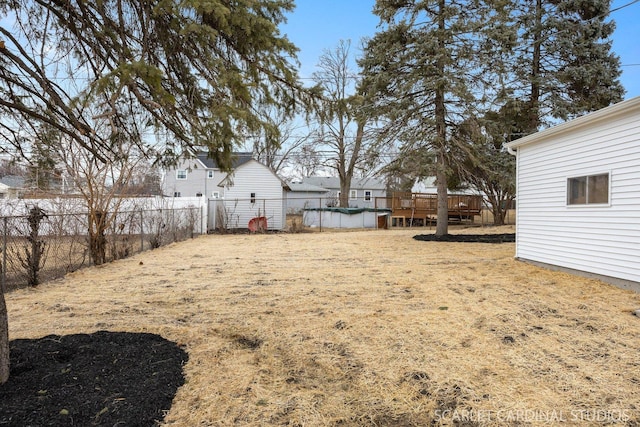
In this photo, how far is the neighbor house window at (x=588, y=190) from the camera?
6.00 m

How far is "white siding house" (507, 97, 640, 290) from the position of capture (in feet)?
18.0

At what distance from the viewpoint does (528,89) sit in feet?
46.3

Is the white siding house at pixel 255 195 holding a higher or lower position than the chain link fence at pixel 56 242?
higher

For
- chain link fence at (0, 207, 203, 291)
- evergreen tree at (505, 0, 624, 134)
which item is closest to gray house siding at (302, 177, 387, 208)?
evergreen tree at (505, 0, 624, 134)

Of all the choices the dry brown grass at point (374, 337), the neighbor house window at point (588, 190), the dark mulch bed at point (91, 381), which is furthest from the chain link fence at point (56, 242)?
the neighbor house window at point (588, 190)

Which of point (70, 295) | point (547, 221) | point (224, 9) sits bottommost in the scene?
point (70, 295)

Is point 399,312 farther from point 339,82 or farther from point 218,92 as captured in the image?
point 339,82

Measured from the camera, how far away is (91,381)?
2418mm

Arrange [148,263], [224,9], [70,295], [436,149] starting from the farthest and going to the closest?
[436,149] → [148,263] → [70,295] → [224,9]

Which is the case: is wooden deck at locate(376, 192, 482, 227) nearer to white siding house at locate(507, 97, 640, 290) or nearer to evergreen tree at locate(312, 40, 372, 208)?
evergreen tree at locate(312, 40, 372, 208)

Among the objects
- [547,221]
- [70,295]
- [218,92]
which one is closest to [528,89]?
[547,221]

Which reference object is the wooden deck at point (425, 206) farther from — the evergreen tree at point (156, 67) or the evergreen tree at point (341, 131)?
the evergreen tree at point (156, 67)

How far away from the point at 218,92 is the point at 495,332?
3.66 meters

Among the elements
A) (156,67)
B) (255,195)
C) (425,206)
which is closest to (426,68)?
(156,67)
